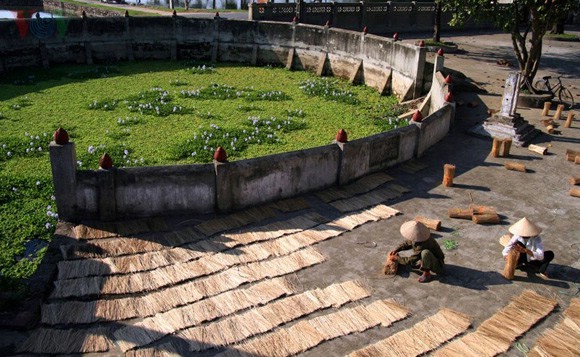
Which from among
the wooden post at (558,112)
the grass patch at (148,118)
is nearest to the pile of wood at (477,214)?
the grass patch at (148,118)

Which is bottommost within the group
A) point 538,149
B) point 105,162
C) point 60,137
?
point 538,149

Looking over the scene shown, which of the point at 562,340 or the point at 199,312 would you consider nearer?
the point at 562,340

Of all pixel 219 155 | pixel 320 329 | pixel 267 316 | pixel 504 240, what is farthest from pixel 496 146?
pixel 267 316

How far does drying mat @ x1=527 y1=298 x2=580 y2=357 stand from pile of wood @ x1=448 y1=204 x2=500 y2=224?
3.34 meters

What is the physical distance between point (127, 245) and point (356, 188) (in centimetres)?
585

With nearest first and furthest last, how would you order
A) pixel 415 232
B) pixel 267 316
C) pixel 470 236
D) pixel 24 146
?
pixel 267 316 < pixel 415 232 < pixel 470 236 < pixel 24 146

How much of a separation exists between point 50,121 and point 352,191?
11.7 meters

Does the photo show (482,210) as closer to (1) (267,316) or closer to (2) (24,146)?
(1) (267,316)

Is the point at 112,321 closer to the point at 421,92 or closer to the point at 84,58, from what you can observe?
the point at 421,92

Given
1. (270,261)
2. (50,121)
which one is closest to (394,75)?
(50,121)

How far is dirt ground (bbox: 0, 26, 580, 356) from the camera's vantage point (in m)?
9.60

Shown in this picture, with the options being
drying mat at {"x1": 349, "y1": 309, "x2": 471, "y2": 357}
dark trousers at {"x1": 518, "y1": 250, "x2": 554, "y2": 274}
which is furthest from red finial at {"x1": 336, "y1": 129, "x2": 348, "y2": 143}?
drying mat at {"x1": 349, "y1": 309, "x2": 471, "y2": 357}

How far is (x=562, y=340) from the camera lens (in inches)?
343

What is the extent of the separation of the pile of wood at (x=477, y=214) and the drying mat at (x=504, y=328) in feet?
9.00
